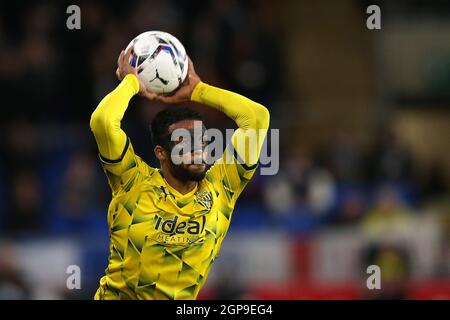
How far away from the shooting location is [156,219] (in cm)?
716

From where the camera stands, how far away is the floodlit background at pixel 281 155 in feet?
44.2

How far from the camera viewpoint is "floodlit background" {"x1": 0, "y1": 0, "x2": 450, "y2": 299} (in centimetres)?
1348

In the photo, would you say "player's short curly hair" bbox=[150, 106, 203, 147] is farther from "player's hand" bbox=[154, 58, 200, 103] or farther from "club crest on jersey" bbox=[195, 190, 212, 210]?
"club crest on jersey" bbox=[195, 190, 212, 210]

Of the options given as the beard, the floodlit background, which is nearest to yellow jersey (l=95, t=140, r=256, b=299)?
the beard

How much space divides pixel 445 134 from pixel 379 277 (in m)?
5.47

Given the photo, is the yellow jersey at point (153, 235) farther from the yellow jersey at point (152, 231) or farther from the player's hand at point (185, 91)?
the player's hand at point (185, 91)

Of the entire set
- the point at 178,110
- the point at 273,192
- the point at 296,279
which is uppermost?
the point at 178,110

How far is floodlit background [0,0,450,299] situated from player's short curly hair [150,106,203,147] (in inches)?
176

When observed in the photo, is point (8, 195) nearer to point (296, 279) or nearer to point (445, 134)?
point (296, 279)

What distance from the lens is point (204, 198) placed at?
7.29 meters

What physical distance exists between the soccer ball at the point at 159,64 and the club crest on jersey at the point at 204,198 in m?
0.68

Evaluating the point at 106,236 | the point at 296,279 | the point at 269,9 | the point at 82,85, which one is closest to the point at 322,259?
the point at 296,279

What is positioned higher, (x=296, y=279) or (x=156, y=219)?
(x=156, y=219)

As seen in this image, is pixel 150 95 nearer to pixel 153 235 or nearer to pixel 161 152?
pixel 161 152
